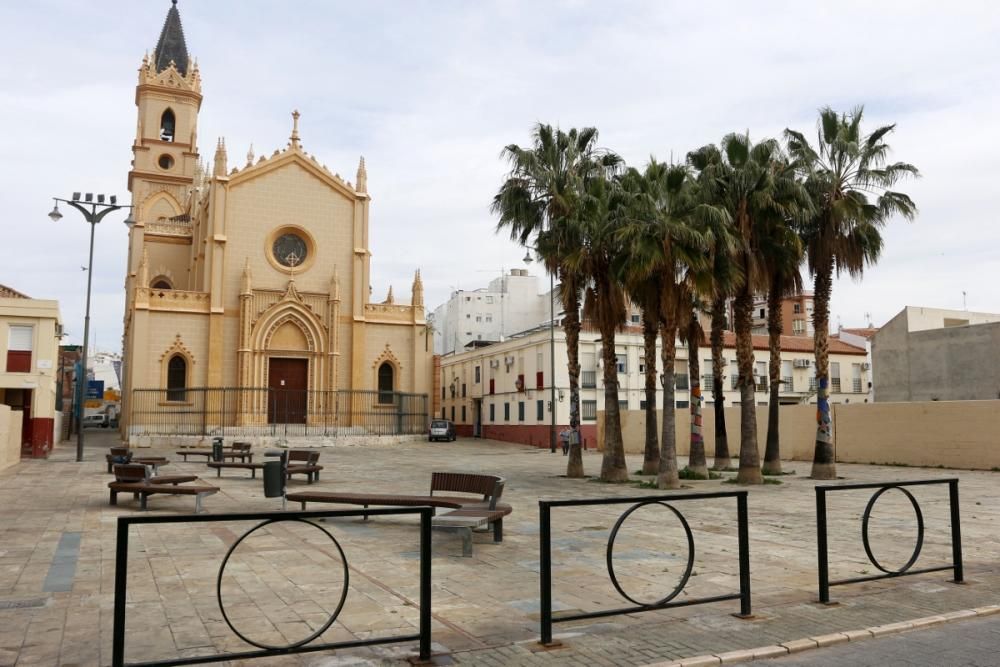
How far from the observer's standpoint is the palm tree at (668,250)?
1769cm

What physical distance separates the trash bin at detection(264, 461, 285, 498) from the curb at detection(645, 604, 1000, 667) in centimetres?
850

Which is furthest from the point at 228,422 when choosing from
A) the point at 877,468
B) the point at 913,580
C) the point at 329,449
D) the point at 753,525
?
the point at 913,580

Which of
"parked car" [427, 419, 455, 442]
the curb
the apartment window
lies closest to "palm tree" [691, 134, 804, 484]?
the curb

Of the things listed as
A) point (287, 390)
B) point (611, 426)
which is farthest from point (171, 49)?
point (611, 426)

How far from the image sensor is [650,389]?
20609 millimetres

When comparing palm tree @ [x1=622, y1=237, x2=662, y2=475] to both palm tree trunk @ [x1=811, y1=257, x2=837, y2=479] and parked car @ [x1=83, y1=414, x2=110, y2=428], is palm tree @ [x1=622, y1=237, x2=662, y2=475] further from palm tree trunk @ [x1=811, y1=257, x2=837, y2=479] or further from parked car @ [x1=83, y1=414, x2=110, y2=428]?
parked car @ [x1=83, y1=414, x2=110, y2=428]

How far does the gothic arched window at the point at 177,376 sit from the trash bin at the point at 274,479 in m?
32.2

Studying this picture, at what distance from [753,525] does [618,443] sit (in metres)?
8.58

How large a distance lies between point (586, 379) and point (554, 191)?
25346mm

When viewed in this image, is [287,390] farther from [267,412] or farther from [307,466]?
[307,466]

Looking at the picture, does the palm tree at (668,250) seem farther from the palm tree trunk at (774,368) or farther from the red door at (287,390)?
the red door at (287,390)

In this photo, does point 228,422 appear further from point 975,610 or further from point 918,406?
point 975,610

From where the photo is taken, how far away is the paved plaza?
5695 millimetres

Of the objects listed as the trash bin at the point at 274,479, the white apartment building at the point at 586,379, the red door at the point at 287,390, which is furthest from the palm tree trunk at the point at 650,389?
the red door at the point at 287,390
